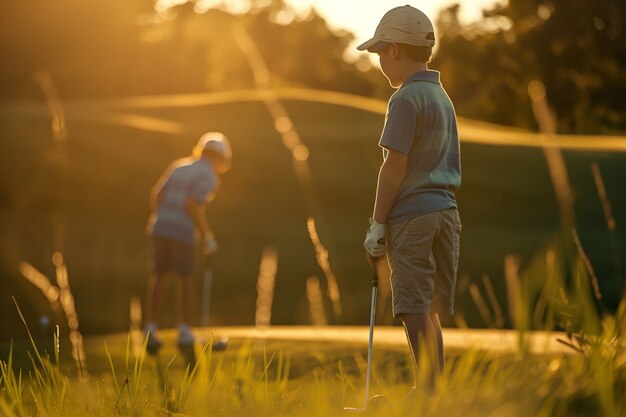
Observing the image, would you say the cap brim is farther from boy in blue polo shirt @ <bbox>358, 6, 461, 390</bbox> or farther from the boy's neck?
the boy's neck

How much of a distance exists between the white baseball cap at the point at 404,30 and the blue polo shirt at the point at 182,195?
16.5 ft

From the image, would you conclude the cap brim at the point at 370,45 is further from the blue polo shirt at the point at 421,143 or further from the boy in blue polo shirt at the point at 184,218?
the boy in blue polo shirt at the point at 184,218

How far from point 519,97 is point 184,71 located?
28732 millimetres

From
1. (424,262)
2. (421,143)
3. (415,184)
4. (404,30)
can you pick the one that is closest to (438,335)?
(424,262)

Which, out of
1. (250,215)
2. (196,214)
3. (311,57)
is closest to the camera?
(196,214)

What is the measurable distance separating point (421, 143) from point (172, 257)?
216 inches

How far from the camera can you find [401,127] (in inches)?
205

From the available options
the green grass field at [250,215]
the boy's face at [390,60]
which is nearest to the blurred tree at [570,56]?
the green grass field at [250,215]

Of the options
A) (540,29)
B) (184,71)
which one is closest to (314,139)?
(540,29)

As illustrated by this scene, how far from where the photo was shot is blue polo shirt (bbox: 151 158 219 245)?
10234 millimetres

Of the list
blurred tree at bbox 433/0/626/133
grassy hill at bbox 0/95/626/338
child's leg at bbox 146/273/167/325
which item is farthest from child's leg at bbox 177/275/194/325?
blurred tree at bbox 433/0/626/133

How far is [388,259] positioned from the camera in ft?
17.5

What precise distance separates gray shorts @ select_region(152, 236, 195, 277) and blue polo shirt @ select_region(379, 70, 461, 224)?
5.27 meters

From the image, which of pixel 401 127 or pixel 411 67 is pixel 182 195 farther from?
pixel 401 127
